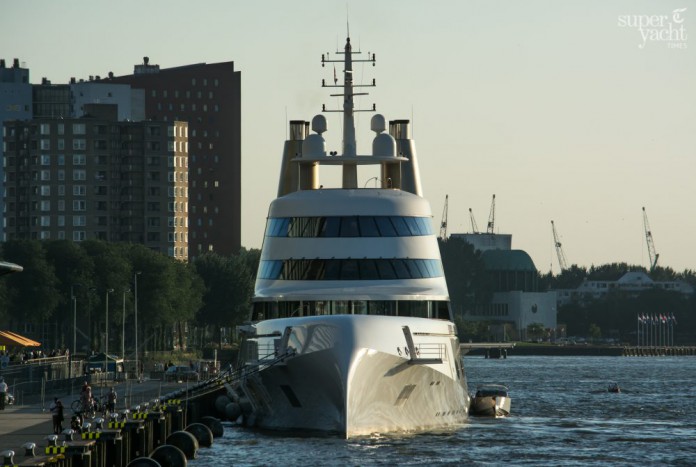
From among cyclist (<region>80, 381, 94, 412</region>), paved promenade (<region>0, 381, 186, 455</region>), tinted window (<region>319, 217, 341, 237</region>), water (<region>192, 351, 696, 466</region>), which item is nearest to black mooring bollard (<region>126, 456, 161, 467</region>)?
paved promenade (<region>0, 381, 186, 455</region>)

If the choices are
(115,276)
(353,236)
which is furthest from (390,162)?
(115,276)

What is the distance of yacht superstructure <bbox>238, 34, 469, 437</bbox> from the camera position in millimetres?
65062

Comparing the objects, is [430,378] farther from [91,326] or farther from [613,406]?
[91,326]

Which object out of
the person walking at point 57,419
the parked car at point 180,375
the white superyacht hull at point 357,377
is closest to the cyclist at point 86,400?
the person walking at point 57,419

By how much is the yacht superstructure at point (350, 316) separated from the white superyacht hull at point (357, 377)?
5 centimetres

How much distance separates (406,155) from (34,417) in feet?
75.3

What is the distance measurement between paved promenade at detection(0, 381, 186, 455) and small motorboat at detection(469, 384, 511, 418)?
17720mm

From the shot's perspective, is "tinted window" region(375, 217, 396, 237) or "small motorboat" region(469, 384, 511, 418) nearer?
"tinted window" region(375, 217, 396, 237)

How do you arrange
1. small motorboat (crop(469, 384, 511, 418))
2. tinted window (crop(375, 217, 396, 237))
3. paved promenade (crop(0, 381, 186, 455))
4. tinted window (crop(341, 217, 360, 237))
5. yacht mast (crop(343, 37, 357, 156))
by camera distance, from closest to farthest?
paved promenade (crop(0, 381, 186, 455))
tinted window (crop(341, 217, 360, 237))
tinted window (crop(375, 217, 396, 237))
yacht mast (crop(343, 37, 357, 156))
small motorboat (crop(469, 384, 511, 418))

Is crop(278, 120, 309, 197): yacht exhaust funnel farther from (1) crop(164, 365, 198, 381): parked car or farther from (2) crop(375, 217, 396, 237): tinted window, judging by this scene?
(1) crop(164, 365, 198, 381): parked car

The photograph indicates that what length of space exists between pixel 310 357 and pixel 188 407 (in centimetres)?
2029

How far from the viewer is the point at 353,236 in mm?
73750

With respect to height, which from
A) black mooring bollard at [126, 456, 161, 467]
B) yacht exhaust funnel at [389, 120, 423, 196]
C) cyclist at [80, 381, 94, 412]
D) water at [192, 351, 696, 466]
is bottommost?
water at [192, 351, 696, 466]

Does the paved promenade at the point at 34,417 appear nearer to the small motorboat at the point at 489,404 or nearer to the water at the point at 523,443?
the water at the point at 523,443
